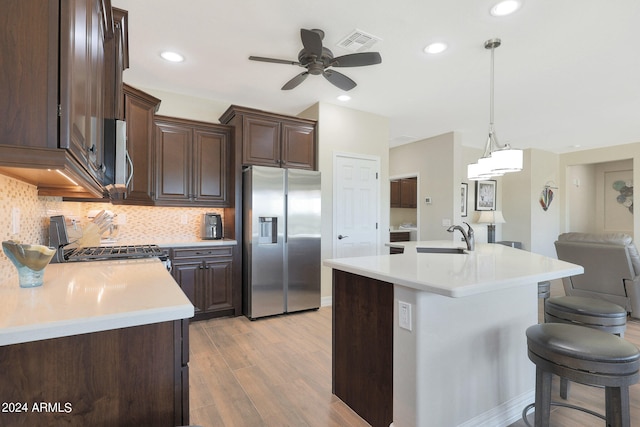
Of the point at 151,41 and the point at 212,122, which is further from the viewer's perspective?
the point at 212,122

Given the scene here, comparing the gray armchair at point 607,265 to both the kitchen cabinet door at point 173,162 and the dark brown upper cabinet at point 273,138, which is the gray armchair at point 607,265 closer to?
the dark brown upper cabinet at point 273,138

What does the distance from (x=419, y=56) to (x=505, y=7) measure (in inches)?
33.0

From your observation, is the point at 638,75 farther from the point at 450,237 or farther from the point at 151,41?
the point at 151,41

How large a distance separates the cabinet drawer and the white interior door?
1.45 m

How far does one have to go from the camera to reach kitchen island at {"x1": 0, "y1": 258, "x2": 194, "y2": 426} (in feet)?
2.94

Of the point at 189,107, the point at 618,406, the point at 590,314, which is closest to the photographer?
the point at 618,406

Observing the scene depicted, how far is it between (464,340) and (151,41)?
3.29m

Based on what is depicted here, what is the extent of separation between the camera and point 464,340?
1683 millimetres

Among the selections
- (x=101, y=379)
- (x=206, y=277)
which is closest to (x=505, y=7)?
(x=101, y=379)

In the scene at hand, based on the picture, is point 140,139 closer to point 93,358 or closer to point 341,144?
point 341,144

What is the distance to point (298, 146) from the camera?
163 inches

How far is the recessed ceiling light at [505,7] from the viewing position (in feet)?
7.27

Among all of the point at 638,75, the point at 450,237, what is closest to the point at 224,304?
the point at 450,237

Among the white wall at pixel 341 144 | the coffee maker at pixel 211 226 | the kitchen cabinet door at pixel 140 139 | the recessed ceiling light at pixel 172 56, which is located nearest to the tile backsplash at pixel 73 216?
the coffee maker at pixel 211 226
